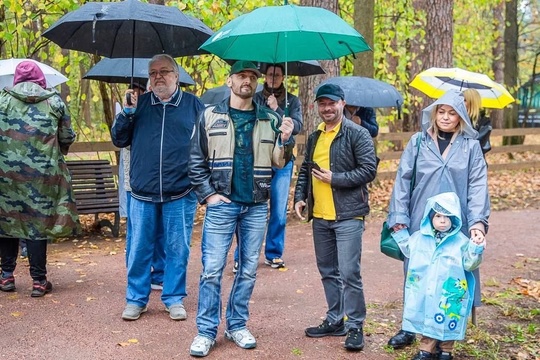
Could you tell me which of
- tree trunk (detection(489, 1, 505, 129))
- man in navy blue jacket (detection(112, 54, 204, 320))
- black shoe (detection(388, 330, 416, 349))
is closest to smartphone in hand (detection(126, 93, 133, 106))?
man in navy blue jacket (detection(112, 54, 204, 320))

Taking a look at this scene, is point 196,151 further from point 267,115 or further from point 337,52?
point 337,52

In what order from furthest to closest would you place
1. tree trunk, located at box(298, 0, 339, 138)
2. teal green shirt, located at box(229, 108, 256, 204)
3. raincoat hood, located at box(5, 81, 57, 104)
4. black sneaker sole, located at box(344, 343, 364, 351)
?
tree trunk, located at box(298, 0, 339, 138)
raincoat hood, located at box(5, 81, 57, 104)
black sneaker sole, located at box(344, 343, 364, 351)
teal green shirt, located at box(229, 108, 256, 204)

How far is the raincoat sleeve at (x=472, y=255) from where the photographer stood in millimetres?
4160

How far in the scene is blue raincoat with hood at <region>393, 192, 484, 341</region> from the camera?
4199 mm

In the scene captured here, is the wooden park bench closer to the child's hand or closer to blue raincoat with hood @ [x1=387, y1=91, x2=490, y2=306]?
blue raincoat with hood @ [x1=387, y1=91, x2=490, y2=306]

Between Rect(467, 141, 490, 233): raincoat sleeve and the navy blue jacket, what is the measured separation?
84.7 inches

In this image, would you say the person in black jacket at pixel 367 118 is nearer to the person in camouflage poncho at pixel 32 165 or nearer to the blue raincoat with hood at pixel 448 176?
the blue raincoat with hood at pixel 448 176

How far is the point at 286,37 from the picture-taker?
14.5 feet

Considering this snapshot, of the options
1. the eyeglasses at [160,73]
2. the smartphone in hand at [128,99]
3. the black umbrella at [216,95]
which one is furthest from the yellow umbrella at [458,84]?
the smartphone in hand at [128,99]

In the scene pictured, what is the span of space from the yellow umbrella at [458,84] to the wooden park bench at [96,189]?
460 cm

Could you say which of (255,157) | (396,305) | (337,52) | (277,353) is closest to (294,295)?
(396,305)

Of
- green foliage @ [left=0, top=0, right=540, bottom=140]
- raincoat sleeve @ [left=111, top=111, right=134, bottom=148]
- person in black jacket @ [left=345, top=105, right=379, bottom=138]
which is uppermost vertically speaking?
green foliage @ [left=0, top=0, right=540, bottom=140]

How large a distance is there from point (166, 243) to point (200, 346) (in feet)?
3.63

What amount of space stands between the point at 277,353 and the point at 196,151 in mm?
1534
